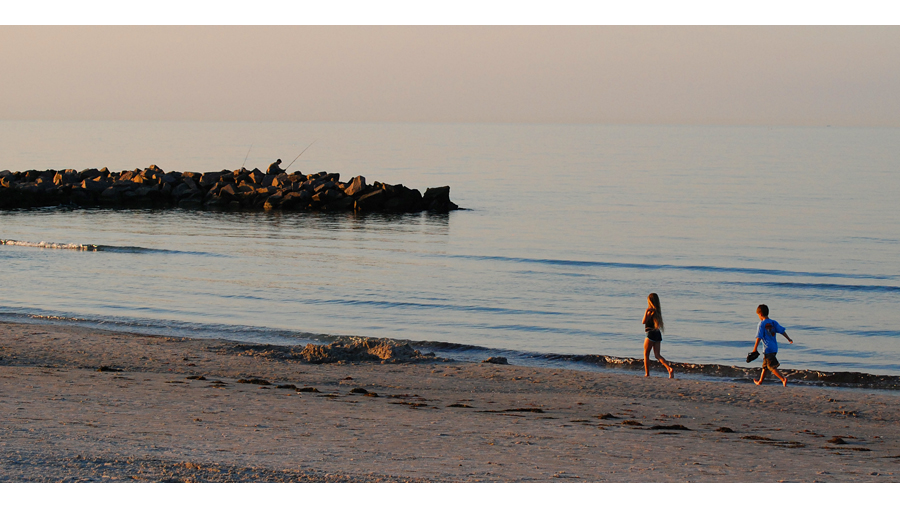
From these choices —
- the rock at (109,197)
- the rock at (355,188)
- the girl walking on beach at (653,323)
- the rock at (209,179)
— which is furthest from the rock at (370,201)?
the girl walking on beach at (653,323)

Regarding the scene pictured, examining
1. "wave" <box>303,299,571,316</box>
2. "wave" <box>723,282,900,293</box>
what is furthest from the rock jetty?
"wave" <box>303,299,571,316</box>

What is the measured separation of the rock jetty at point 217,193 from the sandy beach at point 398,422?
28.9 meters

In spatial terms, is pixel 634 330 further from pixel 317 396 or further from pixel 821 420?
pixel 317 396

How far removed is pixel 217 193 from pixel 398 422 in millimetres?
38965

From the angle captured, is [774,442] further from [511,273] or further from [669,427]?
[511,273]

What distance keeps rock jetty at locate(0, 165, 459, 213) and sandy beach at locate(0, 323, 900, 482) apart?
28.9 meters

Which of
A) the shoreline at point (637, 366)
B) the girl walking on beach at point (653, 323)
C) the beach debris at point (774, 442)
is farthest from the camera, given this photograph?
the shoreline at point (637, 366)

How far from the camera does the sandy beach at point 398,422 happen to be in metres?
6.68

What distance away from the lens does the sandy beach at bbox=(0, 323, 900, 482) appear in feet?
21.9

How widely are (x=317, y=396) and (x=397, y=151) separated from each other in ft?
316

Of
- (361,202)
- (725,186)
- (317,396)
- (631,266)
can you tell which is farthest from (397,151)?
(317,396)

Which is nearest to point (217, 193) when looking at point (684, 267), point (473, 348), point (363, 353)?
point (684, 267)

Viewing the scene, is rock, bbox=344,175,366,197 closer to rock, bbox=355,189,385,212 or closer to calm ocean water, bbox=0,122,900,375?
rock, bbox=355,189,385,212

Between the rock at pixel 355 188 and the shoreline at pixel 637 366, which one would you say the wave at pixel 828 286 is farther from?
the rock at pixel 355 188
